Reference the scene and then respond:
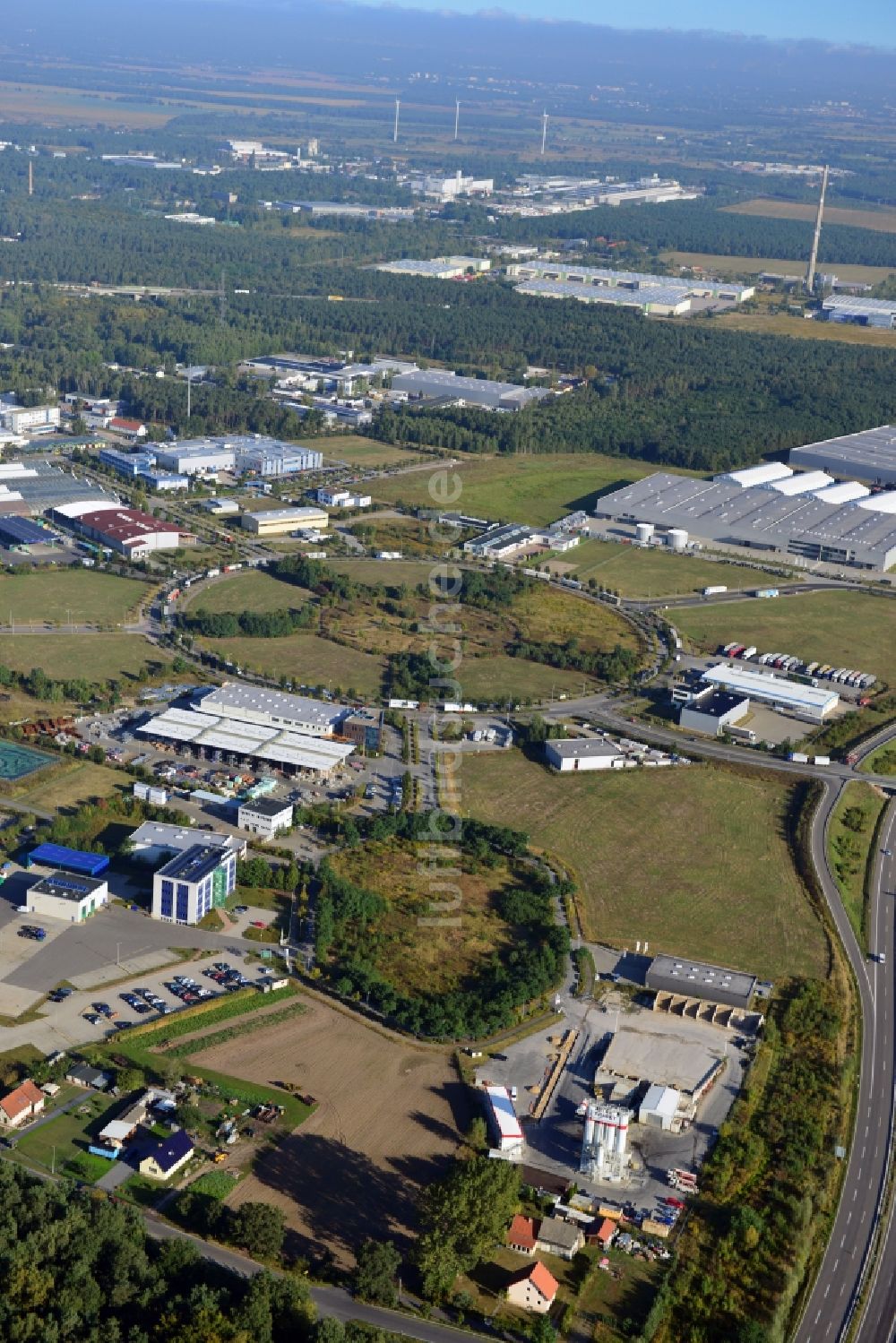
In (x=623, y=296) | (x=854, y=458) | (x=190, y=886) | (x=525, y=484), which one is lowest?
(x=190, y=886)

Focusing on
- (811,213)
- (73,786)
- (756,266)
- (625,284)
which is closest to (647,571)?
(73,786)

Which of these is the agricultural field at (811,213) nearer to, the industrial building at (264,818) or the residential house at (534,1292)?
the industrial building at (264,818)

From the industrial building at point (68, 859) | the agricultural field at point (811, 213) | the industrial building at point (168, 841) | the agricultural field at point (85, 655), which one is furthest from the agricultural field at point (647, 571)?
the agricultural field at point (811, 213)

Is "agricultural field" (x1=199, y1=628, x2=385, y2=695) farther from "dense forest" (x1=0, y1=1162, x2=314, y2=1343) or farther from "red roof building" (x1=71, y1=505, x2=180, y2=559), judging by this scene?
"dense forest" (x1=0, y1=1162, x2=314, y2=1343)

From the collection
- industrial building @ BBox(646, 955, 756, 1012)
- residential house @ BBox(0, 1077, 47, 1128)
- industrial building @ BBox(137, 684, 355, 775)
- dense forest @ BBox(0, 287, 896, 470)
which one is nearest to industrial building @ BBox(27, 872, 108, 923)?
residential house @ BBox(0, 1077, 47, 1128)

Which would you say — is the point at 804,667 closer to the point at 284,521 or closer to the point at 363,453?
the point at 284,521

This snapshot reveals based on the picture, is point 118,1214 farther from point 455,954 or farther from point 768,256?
point 768,256
